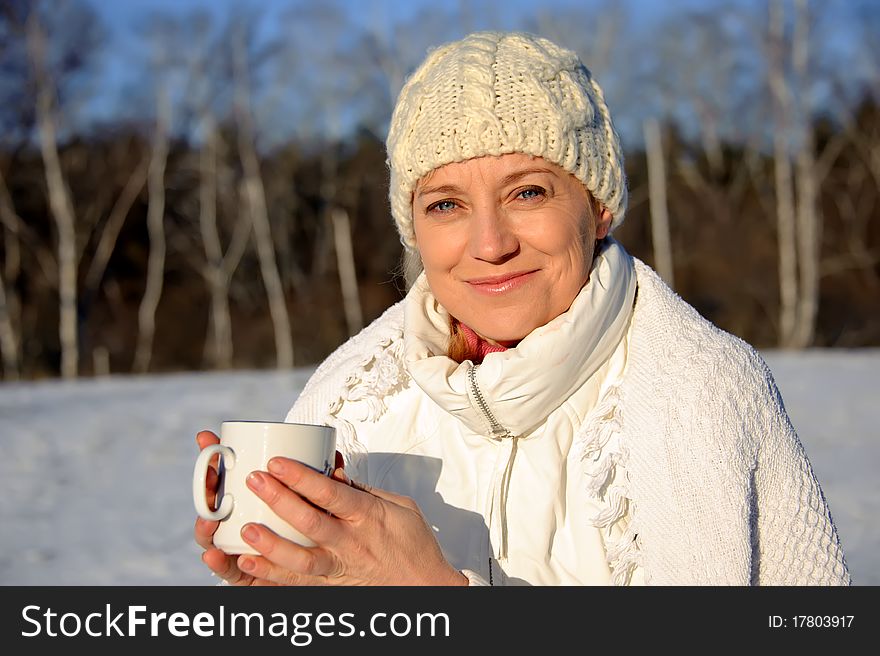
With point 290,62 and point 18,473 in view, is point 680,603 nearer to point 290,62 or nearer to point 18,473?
point 18,473

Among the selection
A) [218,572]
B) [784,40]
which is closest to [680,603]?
[218,572]

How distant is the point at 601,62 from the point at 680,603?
60.0 feet

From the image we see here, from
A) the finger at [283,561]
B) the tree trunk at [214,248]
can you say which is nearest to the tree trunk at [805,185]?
Answer: the tree trunk at [214,248]

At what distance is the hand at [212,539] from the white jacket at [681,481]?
400 millimetres

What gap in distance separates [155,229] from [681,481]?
1862 centimetres

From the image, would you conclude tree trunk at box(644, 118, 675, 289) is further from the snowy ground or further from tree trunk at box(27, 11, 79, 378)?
tree trunk at box(27, 11, 79, 378)

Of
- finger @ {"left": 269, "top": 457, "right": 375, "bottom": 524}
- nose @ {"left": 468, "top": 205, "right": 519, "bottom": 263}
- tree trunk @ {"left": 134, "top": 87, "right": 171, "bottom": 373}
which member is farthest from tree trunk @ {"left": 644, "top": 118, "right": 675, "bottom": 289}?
finger @ {"left": 269, "top": 457, "right": 375, "bottom": 524}

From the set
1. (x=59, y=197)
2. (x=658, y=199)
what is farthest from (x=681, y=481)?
(x=658, y=199)

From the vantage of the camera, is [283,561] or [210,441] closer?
[283,561]

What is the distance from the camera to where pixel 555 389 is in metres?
1.78

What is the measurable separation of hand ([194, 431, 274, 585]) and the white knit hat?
2.27 feet

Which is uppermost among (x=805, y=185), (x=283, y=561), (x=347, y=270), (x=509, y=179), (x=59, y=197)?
(x=59, y=197)

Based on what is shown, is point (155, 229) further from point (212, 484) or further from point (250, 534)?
point (250, 534)

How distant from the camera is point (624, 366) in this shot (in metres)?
1.87
